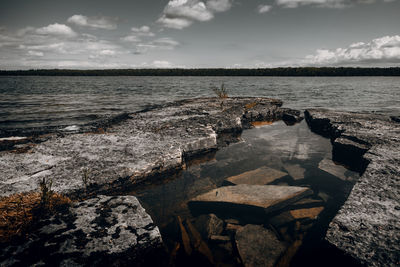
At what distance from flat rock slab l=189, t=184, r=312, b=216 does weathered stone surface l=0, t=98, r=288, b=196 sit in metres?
0.73

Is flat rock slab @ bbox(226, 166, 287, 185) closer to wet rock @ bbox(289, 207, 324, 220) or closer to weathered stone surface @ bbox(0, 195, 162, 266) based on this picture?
wet rock @ bbox(289, 207, 324, 220)

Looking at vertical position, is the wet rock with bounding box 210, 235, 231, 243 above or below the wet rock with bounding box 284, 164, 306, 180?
below

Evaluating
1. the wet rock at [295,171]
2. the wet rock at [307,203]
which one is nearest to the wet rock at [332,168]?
the wet rock at [295,171]

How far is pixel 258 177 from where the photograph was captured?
3.02m

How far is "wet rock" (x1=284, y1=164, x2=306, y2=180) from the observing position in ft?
10.1

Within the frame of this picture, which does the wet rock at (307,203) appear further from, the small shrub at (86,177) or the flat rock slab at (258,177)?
the small shrub at (86,177)

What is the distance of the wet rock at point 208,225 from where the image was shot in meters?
2.06

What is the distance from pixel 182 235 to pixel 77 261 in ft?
3.10

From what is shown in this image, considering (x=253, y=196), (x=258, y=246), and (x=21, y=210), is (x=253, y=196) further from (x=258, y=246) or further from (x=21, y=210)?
(x=21, y=210)

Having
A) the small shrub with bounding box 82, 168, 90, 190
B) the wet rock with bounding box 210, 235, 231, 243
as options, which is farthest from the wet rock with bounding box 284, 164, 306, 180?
→ the small shrub with bounding box 82, 168, 90, 190

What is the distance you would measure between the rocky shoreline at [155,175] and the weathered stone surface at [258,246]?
0.08 feet

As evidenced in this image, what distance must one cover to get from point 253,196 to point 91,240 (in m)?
1.73

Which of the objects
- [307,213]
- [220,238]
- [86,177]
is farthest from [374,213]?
[86,177]

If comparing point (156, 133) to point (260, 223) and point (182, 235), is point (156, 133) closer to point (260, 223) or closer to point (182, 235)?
point (182, 235)
